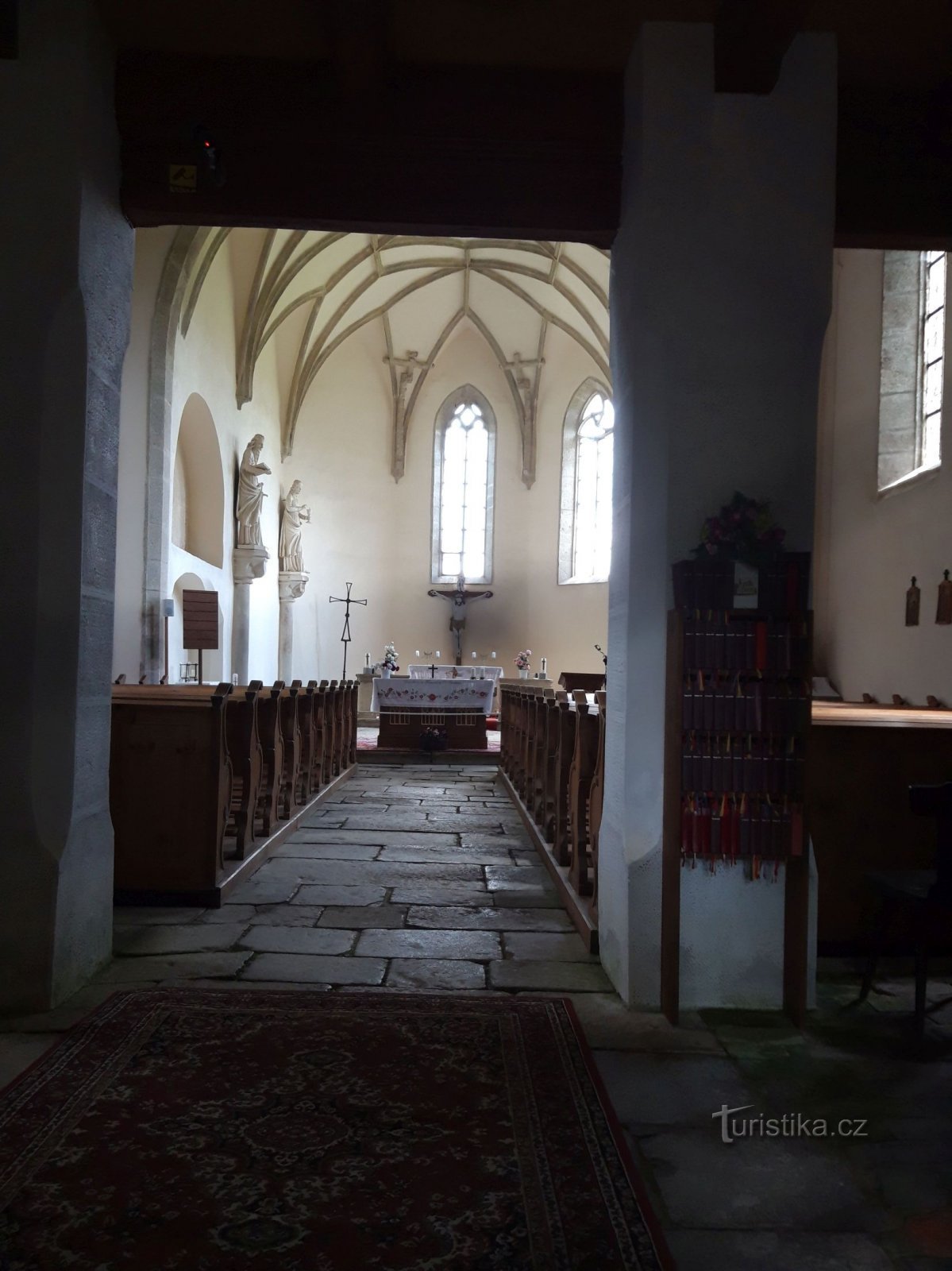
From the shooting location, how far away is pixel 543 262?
16344 millimetres

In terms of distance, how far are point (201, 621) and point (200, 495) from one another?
4.59 meters

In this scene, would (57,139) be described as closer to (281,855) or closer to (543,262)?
(281,855)

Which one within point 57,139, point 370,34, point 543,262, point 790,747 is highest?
point 543,262

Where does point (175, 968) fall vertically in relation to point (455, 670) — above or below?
below

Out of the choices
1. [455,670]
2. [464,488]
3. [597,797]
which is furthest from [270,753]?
[464,488]

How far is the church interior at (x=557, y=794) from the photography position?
228 centimetres

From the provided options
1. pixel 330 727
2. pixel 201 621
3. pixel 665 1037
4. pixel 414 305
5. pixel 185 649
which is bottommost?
pixel 665 1037

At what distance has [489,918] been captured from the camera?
4535 millimetres

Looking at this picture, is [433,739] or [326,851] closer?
[326,851]

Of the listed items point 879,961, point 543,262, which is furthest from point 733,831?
point 543,262

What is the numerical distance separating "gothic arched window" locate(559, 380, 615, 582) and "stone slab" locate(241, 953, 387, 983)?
1436 cm

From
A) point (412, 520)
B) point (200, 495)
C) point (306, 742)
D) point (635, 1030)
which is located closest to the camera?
point (635, 1030)

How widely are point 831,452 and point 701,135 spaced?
7.49 m

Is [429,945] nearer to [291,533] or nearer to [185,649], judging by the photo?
[185,649]
